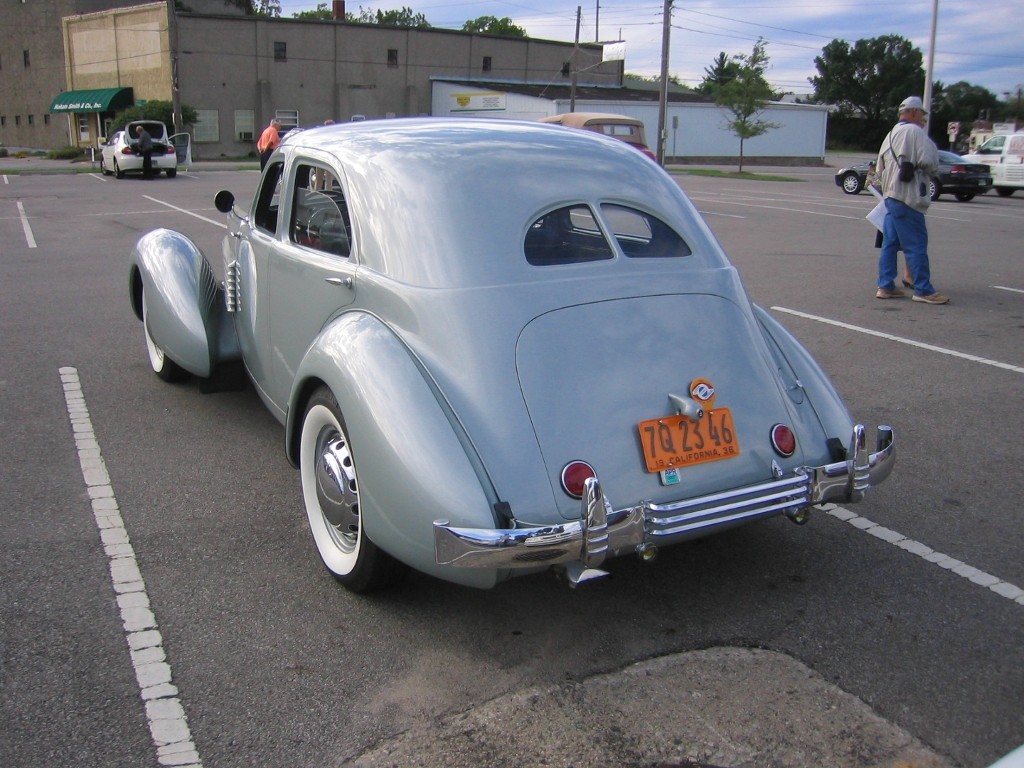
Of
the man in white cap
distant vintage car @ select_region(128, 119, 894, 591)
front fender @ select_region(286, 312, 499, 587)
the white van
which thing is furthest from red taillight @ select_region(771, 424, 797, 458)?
the white van

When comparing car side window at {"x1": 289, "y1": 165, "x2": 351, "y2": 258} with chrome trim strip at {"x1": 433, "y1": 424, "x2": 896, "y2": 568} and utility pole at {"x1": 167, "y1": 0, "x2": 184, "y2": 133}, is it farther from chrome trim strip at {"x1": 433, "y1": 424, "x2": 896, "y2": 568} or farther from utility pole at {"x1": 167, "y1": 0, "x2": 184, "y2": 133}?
utility pole at {"x1": 167, "y1": 0, "x2": 184, "y2": 133}

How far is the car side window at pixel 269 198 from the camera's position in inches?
187

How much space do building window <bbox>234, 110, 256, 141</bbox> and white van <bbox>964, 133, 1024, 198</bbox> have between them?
118 feet

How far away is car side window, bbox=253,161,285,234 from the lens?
15.5 ft

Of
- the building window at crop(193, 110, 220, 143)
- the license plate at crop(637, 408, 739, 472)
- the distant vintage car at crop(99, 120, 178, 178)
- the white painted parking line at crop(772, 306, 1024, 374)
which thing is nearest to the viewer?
the license plate at crop(637, 408, 739, 472)

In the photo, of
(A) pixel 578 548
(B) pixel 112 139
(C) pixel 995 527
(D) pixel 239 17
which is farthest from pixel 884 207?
(D) pixel 239 17

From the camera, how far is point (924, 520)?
164 inches

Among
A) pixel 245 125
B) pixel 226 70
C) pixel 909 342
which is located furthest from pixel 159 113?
pixel 909 342

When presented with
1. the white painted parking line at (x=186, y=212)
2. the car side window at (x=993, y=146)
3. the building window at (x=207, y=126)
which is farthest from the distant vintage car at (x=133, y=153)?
the car side window at (x=993, y=146)

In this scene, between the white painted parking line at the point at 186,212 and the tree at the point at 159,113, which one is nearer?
the white painted parking line at the point at 186,212

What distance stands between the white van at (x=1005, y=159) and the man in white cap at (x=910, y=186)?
19230 millimetres

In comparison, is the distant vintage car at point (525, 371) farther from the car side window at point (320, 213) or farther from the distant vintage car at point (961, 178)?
the distant vintage car at point (961, 178)

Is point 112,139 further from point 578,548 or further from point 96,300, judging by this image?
point 578,548

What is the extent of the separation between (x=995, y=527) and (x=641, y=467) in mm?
1989
